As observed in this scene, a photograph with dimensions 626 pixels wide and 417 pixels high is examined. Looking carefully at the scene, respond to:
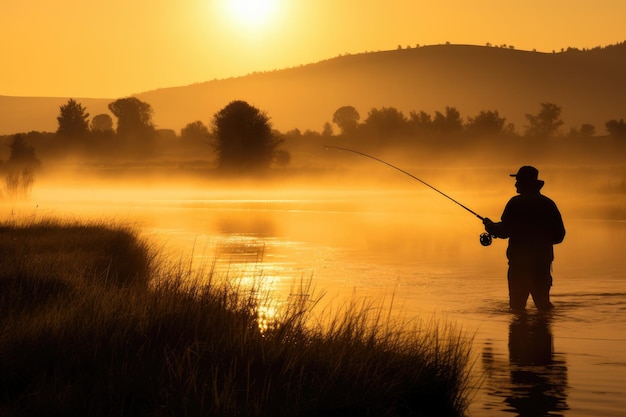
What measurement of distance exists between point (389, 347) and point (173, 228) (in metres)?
30.5

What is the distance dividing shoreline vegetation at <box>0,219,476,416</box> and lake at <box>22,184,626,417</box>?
86 centimetres

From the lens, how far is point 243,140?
330 feet

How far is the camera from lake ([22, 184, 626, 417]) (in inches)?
479

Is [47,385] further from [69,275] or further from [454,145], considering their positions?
[454,145]

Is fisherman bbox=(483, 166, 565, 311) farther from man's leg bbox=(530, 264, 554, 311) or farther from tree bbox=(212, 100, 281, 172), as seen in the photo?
tree bbox=(212, 100, 281, 172)


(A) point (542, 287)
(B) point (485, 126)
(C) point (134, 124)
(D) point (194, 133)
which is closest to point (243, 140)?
(B) point (485, 126)

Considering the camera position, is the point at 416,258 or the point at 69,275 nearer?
the point at 69,275

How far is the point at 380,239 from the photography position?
123 ft

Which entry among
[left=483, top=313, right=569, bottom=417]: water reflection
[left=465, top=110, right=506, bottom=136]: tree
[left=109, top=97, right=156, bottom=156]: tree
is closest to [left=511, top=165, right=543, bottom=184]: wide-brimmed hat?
[left=483, top=313, right=569, bottom=417]: water reflection

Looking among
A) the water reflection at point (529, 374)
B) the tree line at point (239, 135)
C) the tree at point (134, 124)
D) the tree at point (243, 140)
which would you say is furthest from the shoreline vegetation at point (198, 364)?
the tree at point (134, 124)

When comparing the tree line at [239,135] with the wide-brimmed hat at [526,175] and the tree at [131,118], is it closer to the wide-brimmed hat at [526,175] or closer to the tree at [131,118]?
the tree at [131,118]

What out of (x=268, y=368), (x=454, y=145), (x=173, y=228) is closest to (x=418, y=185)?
(x=454, y=145)

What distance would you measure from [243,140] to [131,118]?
68724 millimetres

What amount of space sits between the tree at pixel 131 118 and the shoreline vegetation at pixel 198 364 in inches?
5935
